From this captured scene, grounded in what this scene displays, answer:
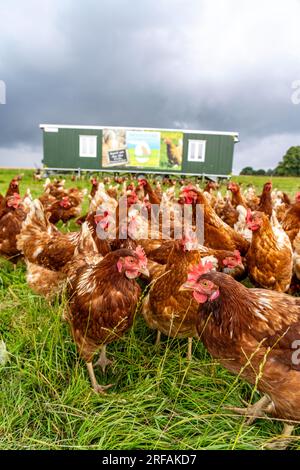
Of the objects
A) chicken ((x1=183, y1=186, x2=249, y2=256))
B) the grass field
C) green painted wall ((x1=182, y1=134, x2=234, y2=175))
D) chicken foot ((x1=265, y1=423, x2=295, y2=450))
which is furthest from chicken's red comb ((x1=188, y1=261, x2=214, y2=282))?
green painted wall ((x1=182, y1=134, x2=234, y2=175))

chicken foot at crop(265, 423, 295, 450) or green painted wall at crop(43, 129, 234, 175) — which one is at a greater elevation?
green painted wall at crop(43, 129, 234, 175)

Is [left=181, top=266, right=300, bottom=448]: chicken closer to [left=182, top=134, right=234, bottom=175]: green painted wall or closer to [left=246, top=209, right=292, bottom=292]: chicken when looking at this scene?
[left=246, top=209, right=292, bottom=292]: chicken

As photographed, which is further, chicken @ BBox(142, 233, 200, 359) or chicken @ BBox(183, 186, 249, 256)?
chicken @ BBox(183, 186, 249, 256)

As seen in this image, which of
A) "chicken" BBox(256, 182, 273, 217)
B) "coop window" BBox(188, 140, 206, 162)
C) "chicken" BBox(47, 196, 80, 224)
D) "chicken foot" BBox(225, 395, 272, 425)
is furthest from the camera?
"coop window" BBox(188, 140, 206, 162)

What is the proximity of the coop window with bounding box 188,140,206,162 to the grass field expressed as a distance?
16.2m

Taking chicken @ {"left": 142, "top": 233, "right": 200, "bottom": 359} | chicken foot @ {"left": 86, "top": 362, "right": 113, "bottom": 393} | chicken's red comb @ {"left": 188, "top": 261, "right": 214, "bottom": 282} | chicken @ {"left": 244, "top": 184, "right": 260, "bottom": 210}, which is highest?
chicken @ {"left": 244, "top": 184, "right": 260, "bottom": 210}

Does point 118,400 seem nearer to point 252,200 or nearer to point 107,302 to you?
point 107,302

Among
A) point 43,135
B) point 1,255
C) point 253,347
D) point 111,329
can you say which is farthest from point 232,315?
point 43,135

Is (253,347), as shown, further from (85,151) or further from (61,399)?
(85,151)

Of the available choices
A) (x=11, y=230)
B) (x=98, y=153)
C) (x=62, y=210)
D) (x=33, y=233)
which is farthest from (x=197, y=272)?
(x=98, y=153)

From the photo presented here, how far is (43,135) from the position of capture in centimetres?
1744

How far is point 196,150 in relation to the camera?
17422 millimetres

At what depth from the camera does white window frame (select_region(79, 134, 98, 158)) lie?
17203mm

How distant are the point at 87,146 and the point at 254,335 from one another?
671 inches
